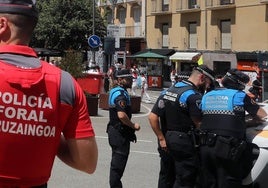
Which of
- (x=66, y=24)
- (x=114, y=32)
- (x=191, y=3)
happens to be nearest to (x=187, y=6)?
(x=191, y=3)

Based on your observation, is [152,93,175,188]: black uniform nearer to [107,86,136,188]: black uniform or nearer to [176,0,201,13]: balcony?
[107,86,136,188]: black uniform

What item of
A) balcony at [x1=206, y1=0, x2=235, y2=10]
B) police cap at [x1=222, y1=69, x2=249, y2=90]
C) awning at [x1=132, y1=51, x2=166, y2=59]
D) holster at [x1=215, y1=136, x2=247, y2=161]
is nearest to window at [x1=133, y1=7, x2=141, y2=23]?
awning at [x1=132, y1=51, x2=166, y2=59]

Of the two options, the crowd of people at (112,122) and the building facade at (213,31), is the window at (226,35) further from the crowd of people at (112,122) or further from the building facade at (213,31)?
the crowd of people at (112,122)

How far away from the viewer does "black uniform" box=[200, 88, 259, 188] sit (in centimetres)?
535

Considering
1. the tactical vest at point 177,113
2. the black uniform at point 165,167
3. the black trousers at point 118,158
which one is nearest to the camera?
the tactical vest at point 177,113

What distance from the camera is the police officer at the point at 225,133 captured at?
211 inches

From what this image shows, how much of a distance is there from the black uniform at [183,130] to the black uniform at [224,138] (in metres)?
0.14

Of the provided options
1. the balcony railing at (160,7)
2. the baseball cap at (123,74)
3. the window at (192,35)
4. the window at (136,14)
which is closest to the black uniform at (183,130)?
the baseball cap at (123,74)

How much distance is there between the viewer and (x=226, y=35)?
38219mm

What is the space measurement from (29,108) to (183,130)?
390 centimetres

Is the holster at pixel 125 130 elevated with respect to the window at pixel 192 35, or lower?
lower

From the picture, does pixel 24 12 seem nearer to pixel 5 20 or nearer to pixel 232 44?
pixel 5 20

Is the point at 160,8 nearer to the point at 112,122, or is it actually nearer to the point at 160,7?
the point at 160,7

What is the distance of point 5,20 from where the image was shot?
213cm
